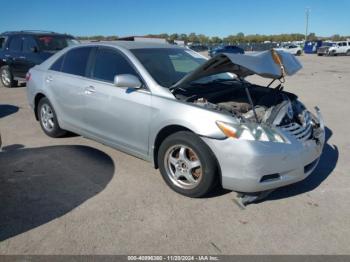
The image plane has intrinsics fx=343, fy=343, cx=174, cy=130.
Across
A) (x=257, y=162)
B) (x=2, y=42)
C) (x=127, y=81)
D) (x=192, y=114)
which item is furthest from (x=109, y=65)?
(x=2, y=42)

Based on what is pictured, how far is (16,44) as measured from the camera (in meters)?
11.7

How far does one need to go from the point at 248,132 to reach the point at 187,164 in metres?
0.76

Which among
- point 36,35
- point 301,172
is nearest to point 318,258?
point 301,172

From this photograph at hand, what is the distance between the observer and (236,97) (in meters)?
4.19

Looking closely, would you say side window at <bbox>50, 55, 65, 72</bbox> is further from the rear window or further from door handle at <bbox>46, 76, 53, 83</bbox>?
door handle at <bbox>46, 76, 53, 83</bbox>

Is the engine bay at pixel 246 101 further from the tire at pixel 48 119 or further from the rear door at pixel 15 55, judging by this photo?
the rear door at pixel 15 55

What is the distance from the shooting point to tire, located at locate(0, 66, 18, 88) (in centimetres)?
1224

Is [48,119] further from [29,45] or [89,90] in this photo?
[29,45]

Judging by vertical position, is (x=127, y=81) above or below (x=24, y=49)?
below

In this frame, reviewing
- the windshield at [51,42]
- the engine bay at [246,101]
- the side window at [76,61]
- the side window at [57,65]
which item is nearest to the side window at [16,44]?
the windshield at [51,42]

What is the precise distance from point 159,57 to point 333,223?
285 cm

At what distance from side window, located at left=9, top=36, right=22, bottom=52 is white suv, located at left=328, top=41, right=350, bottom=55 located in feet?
134

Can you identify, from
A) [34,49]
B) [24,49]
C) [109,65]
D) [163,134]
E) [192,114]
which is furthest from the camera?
[24,49]

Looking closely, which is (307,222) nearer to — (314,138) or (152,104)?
(314,138)
